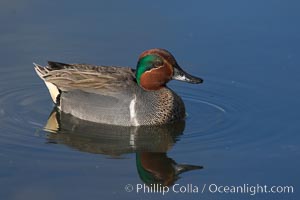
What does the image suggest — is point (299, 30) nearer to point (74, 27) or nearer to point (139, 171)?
point (74, 27)

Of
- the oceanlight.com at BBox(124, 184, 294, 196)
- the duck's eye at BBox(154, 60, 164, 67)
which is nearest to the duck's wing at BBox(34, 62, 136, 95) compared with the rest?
the duck's eye at BBox(154, 60, 164, 67)

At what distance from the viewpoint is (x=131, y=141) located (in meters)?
10.4

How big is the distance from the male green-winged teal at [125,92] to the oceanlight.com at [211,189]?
6.52 ft

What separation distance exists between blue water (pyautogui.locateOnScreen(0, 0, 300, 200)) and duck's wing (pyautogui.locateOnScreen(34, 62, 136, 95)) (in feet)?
1.27

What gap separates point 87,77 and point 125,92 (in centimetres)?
61

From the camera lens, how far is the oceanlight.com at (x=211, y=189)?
29.6ft

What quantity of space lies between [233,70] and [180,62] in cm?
73

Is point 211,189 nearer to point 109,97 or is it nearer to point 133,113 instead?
point 133,113

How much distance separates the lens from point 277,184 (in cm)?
916

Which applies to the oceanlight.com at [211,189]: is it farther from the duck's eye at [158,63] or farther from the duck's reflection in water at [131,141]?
the duck's eye at [158,63]

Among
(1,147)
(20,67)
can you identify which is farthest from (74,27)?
(1,147)

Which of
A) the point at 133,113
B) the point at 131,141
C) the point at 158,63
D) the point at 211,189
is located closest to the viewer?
the point at 211,189

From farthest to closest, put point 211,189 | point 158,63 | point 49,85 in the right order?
1. point 49,85
2. point 158,63
3. point 211,189

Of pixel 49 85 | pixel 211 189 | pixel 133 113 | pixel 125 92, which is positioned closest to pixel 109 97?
pixel 125 92
